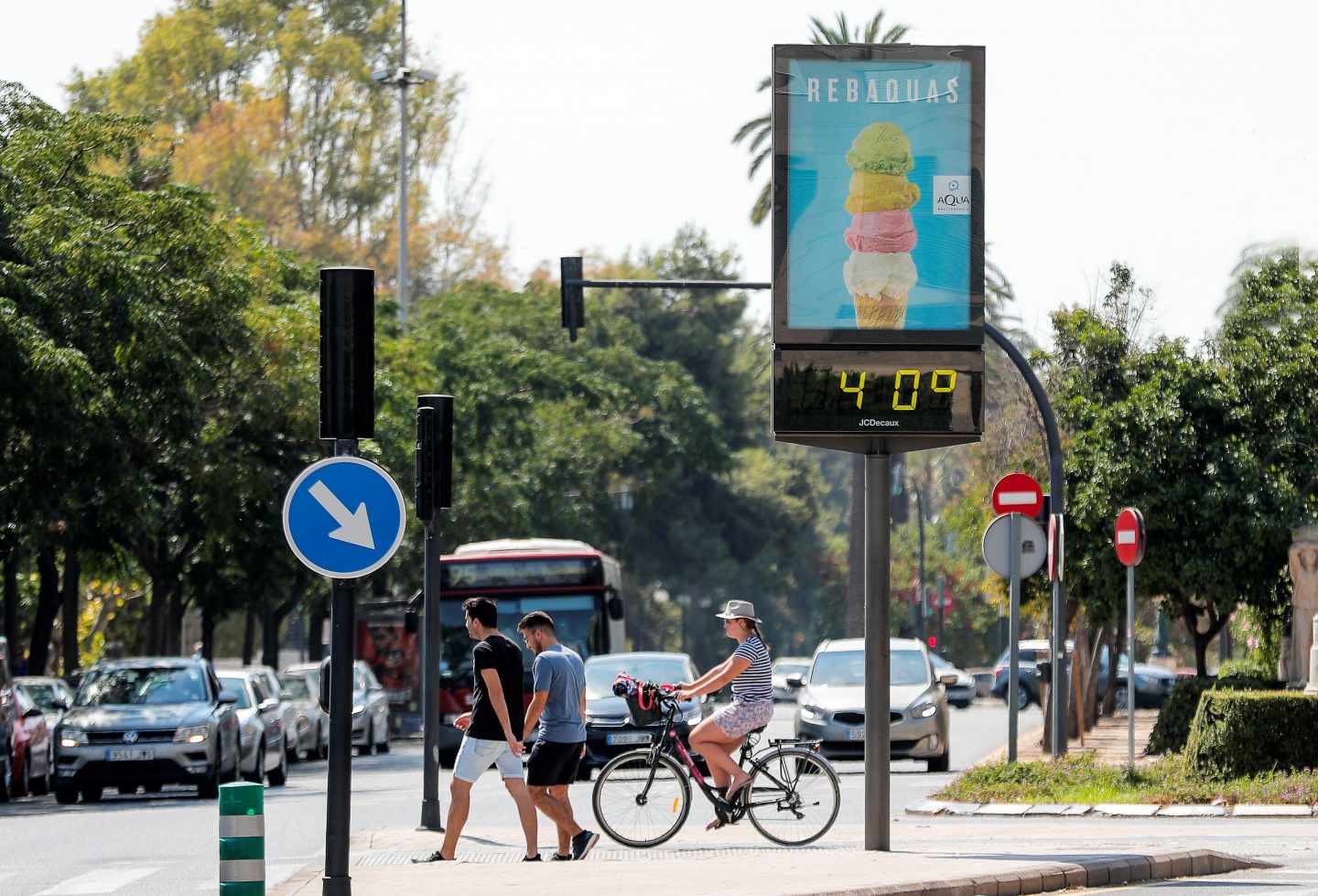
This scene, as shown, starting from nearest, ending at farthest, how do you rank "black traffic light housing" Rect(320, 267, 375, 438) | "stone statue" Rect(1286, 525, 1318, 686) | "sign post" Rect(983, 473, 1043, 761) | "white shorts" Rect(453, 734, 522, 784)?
"black traffic light housing" Rect(320, 267, 375, 438), "white shorts" Rect(453, 734, 522, 784), "sign post" Rect(983, 473, 1043, 761), "stone statue" Rect(1286, 525, 1318, 686)

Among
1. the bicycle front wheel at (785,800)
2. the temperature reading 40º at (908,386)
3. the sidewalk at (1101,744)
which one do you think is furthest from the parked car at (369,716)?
the temperature reading 40º at (908,386)

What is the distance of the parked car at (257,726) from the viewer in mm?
27656

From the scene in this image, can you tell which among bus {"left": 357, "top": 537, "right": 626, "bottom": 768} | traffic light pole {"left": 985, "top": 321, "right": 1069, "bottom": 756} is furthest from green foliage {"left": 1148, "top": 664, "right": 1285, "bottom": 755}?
bus {"left": 357, "top": 537, "right": 626, "bottom": 768}

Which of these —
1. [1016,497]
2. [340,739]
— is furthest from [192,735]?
[340,739]

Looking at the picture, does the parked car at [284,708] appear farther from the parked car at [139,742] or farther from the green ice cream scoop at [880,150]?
the green ice cream scoop at [880,150]

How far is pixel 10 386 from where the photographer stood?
27.9m

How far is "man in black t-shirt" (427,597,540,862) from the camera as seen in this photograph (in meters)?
14.9

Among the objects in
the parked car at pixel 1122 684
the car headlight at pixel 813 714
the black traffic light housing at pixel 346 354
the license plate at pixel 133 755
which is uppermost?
the black traffic light housing at pixel 346 354

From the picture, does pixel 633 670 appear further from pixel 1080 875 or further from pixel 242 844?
pixel 242 844

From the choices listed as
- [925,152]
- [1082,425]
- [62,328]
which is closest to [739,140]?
[1082,425]

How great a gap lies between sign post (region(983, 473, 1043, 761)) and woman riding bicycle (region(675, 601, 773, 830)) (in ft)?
21.2

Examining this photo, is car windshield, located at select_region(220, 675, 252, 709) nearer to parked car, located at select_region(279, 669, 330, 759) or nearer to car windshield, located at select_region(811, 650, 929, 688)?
parked car, located at select_region(279, 669, 330, 759)

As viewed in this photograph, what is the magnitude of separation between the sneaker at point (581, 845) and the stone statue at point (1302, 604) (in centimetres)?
1490

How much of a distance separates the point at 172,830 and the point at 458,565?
12.5 metres
